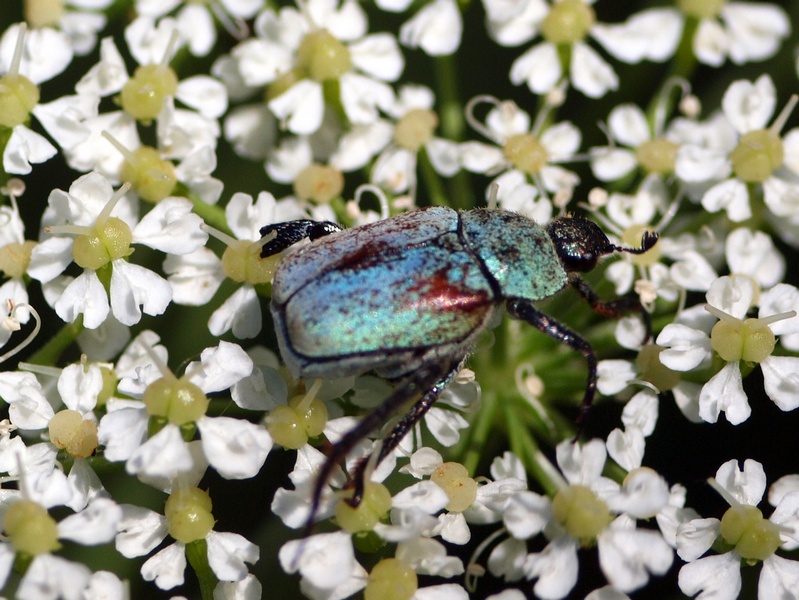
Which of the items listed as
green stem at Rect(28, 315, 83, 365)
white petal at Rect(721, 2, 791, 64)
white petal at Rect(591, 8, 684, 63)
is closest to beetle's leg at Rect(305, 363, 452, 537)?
green stem at Rect(28, 315, 83, 365)

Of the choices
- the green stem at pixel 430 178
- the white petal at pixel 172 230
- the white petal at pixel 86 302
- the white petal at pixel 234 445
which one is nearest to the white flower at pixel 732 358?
the green stem at pixel 430 178

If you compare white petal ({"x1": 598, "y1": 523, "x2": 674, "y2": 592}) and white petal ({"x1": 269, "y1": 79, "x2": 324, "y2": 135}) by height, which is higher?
white petal ({"x1": 269, "y1": 79, "x2": 324, "y2": 135})

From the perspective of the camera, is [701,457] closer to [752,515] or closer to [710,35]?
[752,515]

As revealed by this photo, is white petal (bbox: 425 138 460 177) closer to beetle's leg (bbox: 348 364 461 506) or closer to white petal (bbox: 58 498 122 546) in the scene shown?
beetle's leg (bbox: 348 364 461 506)

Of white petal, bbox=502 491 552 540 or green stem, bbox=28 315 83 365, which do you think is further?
green stem, bbox=28 315 83 365

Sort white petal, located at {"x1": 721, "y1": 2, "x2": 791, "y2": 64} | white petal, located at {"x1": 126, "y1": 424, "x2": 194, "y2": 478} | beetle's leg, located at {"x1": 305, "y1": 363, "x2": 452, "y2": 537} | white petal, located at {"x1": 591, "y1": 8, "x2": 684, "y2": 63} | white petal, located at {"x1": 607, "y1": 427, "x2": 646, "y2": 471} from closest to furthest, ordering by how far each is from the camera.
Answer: beetle's leg, located at {"x1": 305, "y1": 363, "x2": 452, "y2": 537} < white petal, located at {"x1": 126, "y1": 424, "x2": 194, "y2": 478} < white petal, located at {"x1": 607, "y1": 427, "x2": 646, "y2": 471} < white petal, located at {"x1": 591, "y1": 8, "x2": 684, "y2": 63} < white petal, located at {"x1": 721, "y1": 2, "x2": 791, "y2": 64}

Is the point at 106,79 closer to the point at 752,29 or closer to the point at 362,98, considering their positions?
the point at 362,98
